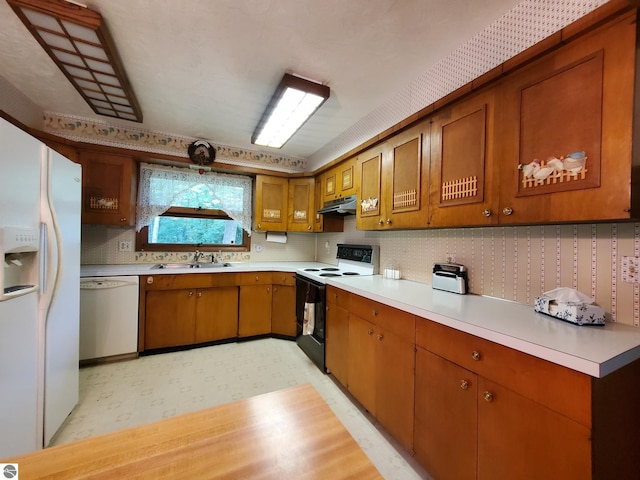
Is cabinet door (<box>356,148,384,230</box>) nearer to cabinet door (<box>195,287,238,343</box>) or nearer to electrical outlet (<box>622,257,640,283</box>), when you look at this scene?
electrical outlet (<box>622,257,640,283</box>)

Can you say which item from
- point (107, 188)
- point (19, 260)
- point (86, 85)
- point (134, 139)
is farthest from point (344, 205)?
point (134, 139)

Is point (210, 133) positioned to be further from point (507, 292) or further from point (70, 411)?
point (507, 292)

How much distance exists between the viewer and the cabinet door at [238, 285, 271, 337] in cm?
302

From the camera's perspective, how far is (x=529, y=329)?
104 cm

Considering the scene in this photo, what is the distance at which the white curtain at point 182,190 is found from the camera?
301cm

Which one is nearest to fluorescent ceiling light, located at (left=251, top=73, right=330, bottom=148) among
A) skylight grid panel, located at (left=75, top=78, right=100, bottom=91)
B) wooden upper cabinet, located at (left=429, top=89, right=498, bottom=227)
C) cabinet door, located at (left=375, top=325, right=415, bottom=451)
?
wooden upper cabinet, located at (left=429, top=89, right=498, bottom=227)

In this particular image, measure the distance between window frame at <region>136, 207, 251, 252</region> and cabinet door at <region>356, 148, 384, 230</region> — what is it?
6.30ft

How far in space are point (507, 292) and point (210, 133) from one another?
3322 mm

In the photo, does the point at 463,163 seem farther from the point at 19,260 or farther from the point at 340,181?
the point at 19,260

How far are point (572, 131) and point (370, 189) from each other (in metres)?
1.38

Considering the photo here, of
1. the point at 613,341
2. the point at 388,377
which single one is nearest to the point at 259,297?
the point at 388,377

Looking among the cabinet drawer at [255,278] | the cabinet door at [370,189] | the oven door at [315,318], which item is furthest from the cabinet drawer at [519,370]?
the cabinet drawer at [255,278]

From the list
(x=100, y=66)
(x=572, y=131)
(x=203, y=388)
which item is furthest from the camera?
(x=203, y=388)

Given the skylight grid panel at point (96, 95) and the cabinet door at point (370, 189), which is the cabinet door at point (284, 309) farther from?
the skylight grid panel at point (96, 95)
